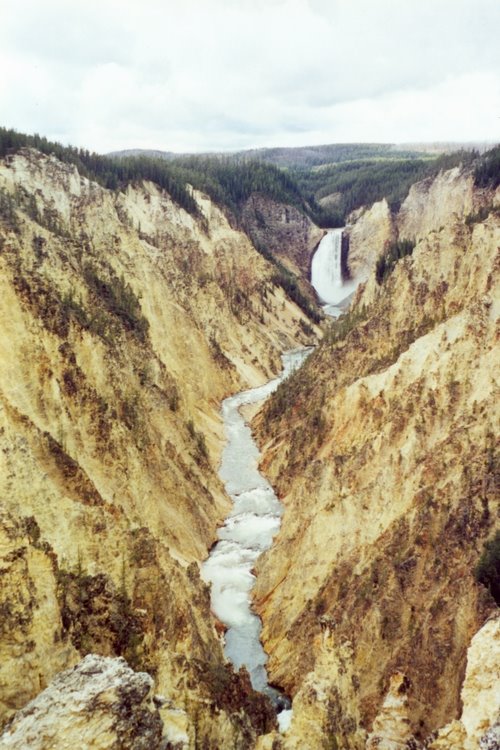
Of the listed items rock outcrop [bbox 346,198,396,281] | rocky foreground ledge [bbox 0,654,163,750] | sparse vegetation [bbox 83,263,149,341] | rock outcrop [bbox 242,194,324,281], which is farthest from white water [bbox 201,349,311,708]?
rock outcrop [bbox 242,194,324,281]

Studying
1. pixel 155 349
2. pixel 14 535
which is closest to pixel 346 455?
pixel 14 535

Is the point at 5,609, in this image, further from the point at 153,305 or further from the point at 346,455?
the point at 153,305

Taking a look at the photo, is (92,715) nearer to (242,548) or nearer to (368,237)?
(242,548)

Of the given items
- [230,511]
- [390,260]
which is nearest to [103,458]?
[230,511]

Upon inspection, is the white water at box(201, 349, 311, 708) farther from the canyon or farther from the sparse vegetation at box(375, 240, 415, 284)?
the sparse vegetation at box(375, 240, 415, 284)

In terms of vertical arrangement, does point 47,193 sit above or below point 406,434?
above

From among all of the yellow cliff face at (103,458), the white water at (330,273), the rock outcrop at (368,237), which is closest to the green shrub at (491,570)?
the yellow cliff face at (103,458)
